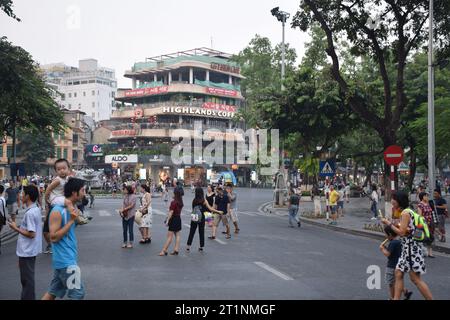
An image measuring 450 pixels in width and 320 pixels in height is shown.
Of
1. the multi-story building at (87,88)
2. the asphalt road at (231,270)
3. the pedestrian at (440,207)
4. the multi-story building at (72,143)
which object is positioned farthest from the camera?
the multi-story building at (87,88)

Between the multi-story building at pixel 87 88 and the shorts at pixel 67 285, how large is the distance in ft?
403

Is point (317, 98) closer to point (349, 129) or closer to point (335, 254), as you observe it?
point (349, 129)

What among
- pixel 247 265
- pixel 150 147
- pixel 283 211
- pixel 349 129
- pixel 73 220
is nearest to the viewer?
pixel 73 220

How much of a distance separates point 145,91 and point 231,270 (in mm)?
72684

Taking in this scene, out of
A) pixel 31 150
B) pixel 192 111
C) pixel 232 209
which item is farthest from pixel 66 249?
pixel 192 111

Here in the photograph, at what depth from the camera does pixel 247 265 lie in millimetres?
11695

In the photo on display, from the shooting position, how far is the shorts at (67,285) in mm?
6344

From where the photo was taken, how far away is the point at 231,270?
36.0ft

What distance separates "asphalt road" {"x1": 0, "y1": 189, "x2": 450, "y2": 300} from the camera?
29.0 ft

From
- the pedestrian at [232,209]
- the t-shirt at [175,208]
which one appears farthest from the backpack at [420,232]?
the pedestrian at [232,209]

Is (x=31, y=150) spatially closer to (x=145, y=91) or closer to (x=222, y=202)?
(x=145, y=91)

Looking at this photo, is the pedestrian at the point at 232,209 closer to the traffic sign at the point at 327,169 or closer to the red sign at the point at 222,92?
the traffic sign at the point at 327,169

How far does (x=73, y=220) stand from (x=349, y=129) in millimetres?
25710
